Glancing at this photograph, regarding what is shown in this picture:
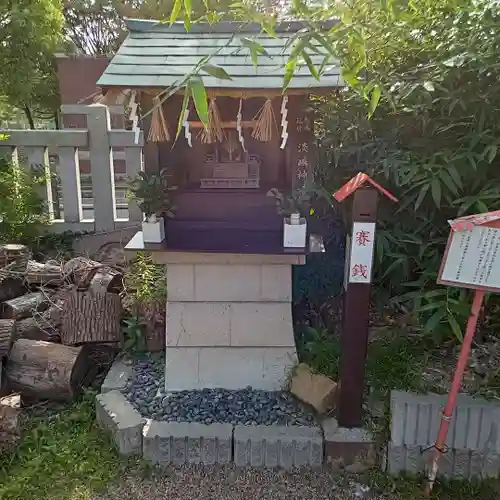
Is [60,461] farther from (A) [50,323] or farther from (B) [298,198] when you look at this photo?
(B) [298,198]

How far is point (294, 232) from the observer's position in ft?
10.8

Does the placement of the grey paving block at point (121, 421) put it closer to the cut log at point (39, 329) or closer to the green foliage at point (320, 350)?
the cut log at point (39, 329)

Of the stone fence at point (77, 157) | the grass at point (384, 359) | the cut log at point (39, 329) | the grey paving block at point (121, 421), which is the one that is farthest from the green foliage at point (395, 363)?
the stone fence at point (77, 157)

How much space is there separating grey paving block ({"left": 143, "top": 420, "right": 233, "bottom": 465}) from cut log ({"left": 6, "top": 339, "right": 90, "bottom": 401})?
88 cm

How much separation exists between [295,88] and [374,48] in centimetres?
68

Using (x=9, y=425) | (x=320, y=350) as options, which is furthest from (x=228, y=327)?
(x=9, y=425)

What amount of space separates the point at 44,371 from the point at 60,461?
2.52 feet

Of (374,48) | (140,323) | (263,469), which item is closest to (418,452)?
(263,469)

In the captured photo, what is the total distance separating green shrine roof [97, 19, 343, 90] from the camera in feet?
9.83

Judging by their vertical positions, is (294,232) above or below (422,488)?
above

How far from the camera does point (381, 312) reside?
3643 millimetres

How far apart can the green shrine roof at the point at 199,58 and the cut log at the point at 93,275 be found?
191 cm

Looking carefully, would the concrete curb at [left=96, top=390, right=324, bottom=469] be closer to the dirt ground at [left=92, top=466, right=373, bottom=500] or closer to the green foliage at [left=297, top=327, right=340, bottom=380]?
the dirt ground at [left=92, top=466, right=373, bottom=500]

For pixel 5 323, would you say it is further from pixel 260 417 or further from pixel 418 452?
pixel 418 452
